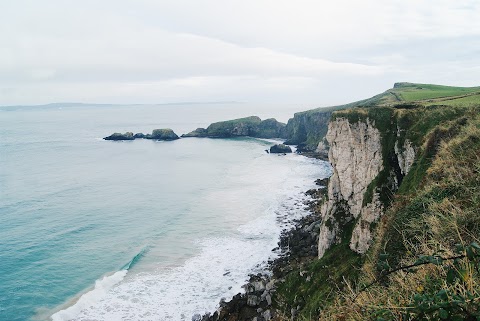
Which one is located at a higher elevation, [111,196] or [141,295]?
[111,196]

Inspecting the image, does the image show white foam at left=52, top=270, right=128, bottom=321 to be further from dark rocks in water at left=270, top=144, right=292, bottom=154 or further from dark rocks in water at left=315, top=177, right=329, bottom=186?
dark rocks in water at left=270, top=144, right=292, bottom=154

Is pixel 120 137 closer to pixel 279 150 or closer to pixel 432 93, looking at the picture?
pixel 279 150

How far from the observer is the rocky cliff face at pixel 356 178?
105ft

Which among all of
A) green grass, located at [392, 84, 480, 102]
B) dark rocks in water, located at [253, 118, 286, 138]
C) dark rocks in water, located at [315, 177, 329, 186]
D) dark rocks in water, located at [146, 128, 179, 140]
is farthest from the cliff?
dark rocks in water, located at [146, 128, 179, 140]

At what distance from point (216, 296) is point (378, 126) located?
2468cm

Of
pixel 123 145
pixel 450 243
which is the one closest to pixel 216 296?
pixel 450 243

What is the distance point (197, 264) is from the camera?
43.0 metres

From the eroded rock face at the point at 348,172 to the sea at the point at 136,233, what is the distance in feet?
31.4

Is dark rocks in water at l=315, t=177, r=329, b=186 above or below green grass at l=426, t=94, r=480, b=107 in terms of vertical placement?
below

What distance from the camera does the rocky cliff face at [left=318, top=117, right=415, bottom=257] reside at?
105 feet

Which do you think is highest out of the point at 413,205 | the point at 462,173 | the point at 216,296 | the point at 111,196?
the point at 462,173

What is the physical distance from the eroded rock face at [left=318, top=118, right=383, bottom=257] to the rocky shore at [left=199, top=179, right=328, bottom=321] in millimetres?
4607

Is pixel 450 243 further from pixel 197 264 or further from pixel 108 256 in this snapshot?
pixel 108 256

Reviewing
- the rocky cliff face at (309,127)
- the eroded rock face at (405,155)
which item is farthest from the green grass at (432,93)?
the rocky cliff face at (309,127)
